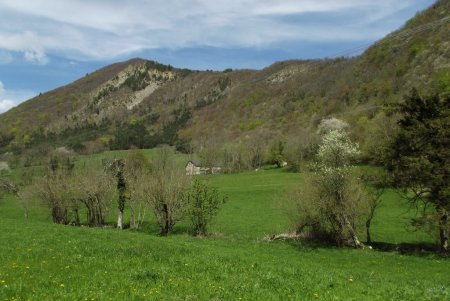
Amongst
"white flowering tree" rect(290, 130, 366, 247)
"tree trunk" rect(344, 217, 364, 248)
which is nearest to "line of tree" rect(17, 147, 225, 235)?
"white flowering tree" rect(290, 130, 366, 247)

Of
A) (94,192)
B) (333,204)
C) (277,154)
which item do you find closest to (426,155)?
(333,204)

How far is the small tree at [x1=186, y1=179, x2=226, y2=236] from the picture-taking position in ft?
117

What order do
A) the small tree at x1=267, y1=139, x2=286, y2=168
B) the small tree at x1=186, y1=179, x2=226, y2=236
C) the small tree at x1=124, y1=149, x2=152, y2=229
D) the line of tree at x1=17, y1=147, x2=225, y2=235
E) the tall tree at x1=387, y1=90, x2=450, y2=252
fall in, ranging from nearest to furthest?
the tall tree at x1=387, y1=90, x2=450, y2=252
the small tree at x1=186, y1=179, x2=226, y2=236
the line of tree at x1=17, y1=147, x2=225, y2=235
the small tree at x1=124, y1=149, x2=152, y2=229
the small tree at x1=267, y1=139, x2=286, y2=168

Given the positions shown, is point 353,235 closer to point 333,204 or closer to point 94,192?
point 333,204

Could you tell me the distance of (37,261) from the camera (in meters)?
14.0

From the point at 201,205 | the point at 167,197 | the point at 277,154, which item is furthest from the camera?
the point at 277,154

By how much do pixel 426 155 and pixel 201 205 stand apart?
56.1 ft

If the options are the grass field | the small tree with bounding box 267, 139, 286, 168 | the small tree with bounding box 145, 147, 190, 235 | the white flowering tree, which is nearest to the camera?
the grass field

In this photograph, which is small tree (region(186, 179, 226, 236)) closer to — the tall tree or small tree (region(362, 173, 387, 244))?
small tree (region(362, 173, 387, 244))

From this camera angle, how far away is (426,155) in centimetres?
2722

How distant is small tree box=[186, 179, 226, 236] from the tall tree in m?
14.0

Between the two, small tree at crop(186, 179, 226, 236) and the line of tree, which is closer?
small tree at crop(186, 179, 226, 236)

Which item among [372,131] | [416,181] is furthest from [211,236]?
[372,131]

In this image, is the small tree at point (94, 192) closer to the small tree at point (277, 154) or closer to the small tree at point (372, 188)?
the small tree at point (372, 188)
